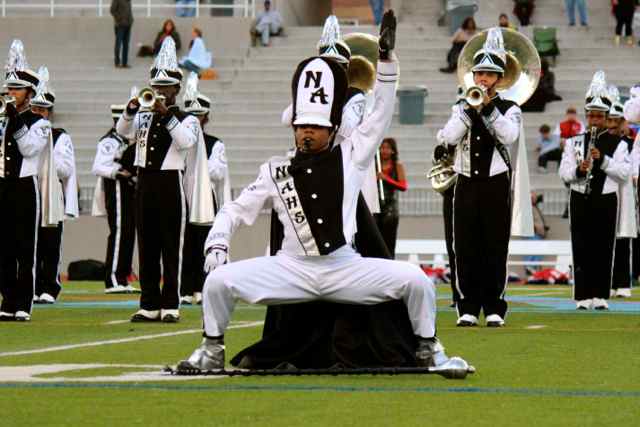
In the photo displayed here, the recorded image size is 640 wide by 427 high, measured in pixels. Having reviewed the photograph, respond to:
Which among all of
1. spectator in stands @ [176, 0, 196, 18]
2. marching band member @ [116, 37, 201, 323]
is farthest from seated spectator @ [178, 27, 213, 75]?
marching band member @ [116, 37, 201, 323]

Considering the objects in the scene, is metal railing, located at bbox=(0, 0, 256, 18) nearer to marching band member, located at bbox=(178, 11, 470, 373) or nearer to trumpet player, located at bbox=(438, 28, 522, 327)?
trumpet player, located at bbox=(438, 28, 522, 327)

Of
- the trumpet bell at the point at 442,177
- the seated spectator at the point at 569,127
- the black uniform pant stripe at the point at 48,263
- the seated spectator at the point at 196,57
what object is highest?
the seated spectator at the point at 196,57

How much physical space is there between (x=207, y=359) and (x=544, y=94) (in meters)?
24.8

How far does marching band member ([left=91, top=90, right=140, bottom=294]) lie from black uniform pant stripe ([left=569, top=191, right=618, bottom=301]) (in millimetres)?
5832

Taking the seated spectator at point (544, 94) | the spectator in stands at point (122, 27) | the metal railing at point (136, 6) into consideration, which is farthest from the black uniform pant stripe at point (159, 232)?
the metal railing at point (136, 6)

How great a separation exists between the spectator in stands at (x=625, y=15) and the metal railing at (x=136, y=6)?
726cm

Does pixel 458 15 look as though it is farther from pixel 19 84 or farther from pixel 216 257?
pixel 216 257

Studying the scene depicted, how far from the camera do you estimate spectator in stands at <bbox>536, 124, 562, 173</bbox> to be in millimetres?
31016

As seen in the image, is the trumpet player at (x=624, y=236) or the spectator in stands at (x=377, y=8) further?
the spectator in stands at (x=377, y=8)

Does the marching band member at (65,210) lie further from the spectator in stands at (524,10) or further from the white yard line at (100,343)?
the spectator in stands at (524,10)

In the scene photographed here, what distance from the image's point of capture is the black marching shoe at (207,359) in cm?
920

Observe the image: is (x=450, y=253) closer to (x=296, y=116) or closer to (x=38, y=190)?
(x=38, y=190)

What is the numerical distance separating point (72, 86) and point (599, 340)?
24.9 metres

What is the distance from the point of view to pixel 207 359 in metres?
9.25
